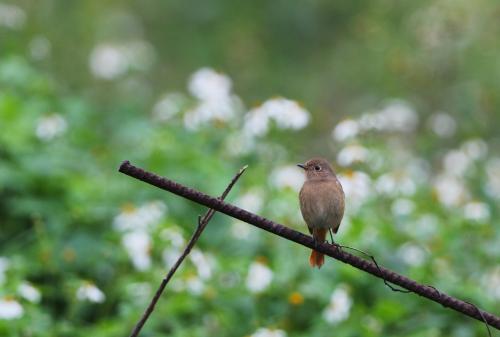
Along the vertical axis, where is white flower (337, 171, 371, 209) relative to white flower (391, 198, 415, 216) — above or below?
below

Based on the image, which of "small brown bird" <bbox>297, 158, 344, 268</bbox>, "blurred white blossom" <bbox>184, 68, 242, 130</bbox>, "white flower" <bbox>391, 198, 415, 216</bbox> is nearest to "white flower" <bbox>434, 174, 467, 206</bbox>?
"white flower" <bbox>391, 198, 415, 216</bbox>

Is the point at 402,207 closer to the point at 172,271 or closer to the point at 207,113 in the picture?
the point at 207,113

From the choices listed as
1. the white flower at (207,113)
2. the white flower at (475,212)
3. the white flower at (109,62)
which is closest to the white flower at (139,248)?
the white flower at (207,113)

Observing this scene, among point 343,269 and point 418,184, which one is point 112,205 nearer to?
point 343,269

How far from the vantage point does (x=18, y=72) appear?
6.69m

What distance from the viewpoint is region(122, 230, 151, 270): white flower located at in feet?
14.4

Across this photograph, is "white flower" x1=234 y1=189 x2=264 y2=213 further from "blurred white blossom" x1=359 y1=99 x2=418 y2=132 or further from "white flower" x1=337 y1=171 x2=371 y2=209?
"blurred white blossom" x1=359 y1=99 x2=418 y2=132

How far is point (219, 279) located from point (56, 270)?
2.77 ft

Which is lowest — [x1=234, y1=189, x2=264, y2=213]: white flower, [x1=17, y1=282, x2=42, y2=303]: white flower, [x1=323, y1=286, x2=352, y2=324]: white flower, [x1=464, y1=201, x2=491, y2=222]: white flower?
[x1=17, y1=282, x2=42, y2=303]: white flower

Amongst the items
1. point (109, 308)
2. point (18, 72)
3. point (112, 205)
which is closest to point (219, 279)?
point (109, 308)

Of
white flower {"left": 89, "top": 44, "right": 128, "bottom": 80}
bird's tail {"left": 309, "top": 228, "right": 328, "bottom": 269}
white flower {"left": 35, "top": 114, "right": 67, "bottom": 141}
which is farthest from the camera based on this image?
white flower {"left": 89, "top": 44, "right": 128, "bottom": 80}

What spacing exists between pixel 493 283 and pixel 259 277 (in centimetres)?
128

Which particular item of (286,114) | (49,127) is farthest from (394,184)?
(49,127)

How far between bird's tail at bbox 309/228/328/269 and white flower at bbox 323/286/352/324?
81 centimetres
